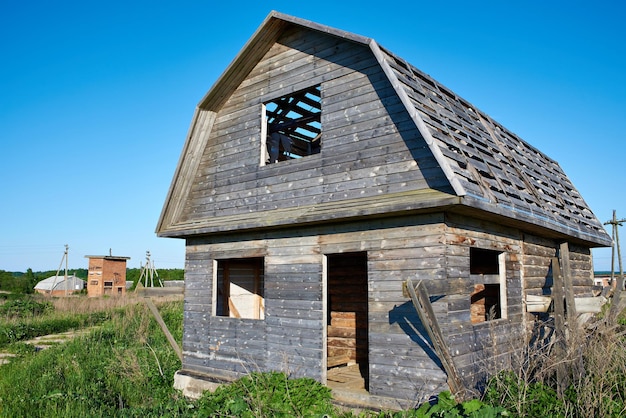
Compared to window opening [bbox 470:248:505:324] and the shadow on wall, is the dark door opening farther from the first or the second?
the shadow on wall

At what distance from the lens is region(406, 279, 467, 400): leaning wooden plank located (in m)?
5.81

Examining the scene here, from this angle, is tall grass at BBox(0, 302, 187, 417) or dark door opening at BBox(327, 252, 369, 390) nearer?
tall grass at BBox(0, 302, 187, 417)

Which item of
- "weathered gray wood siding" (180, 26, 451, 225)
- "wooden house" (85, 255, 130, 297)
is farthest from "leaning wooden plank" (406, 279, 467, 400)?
"wooden house" (85, 255, 130, 297)

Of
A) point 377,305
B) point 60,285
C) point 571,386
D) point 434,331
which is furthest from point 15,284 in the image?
point 571,386

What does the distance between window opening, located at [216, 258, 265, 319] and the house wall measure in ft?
2.06

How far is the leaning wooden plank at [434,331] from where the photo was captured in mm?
5812

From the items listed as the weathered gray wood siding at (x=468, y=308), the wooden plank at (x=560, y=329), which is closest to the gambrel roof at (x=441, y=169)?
the weathered gray wood siding at (x=468, y=308)

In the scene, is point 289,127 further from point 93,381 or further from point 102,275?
point 102,275

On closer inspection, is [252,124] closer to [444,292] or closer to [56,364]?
[444,292]

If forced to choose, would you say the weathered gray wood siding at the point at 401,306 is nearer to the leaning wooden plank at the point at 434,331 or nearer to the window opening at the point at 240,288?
the leaning wooden plank at the point at 434,331

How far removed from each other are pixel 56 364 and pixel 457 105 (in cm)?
1088

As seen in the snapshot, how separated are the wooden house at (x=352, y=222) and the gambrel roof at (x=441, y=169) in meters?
0.04

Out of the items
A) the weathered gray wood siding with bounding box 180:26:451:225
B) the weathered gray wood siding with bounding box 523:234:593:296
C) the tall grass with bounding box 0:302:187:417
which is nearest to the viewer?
the weathered gray wood siding with bounding box 180:26:451:225

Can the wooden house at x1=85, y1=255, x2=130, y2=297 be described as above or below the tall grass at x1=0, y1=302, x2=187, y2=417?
above
